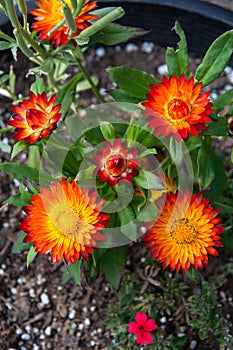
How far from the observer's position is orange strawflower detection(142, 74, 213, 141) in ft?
3.51

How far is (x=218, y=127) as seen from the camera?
118 cm

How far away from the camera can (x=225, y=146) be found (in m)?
1.71

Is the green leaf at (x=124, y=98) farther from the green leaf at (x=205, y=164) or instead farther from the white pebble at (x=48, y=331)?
the white pebble at (x=48, y=331)

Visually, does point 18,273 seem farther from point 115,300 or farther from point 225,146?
point 225,146

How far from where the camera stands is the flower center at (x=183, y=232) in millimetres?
1141

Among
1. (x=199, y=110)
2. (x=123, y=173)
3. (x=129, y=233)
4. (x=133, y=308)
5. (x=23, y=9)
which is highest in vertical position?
(x=23, y=9)

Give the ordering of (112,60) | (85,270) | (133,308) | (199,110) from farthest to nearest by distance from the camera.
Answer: (112,60)
(133,308)
(85,270)
(199,110)

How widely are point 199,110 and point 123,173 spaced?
0.58ft

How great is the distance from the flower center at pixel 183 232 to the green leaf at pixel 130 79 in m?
0.29

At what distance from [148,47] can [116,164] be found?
897 mm

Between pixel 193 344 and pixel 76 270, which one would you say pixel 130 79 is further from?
pixel 193 344

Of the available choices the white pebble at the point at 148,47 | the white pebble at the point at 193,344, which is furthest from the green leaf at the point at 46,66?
the white pebble at the point at 193,344

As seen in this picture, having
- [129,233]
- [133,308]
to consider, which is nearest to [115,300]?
[133,308]

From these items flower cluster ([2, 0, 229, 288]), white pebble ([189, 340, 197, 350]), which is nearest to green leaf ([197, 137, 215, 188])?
flower cluster ([2, 0, 229, 288])
